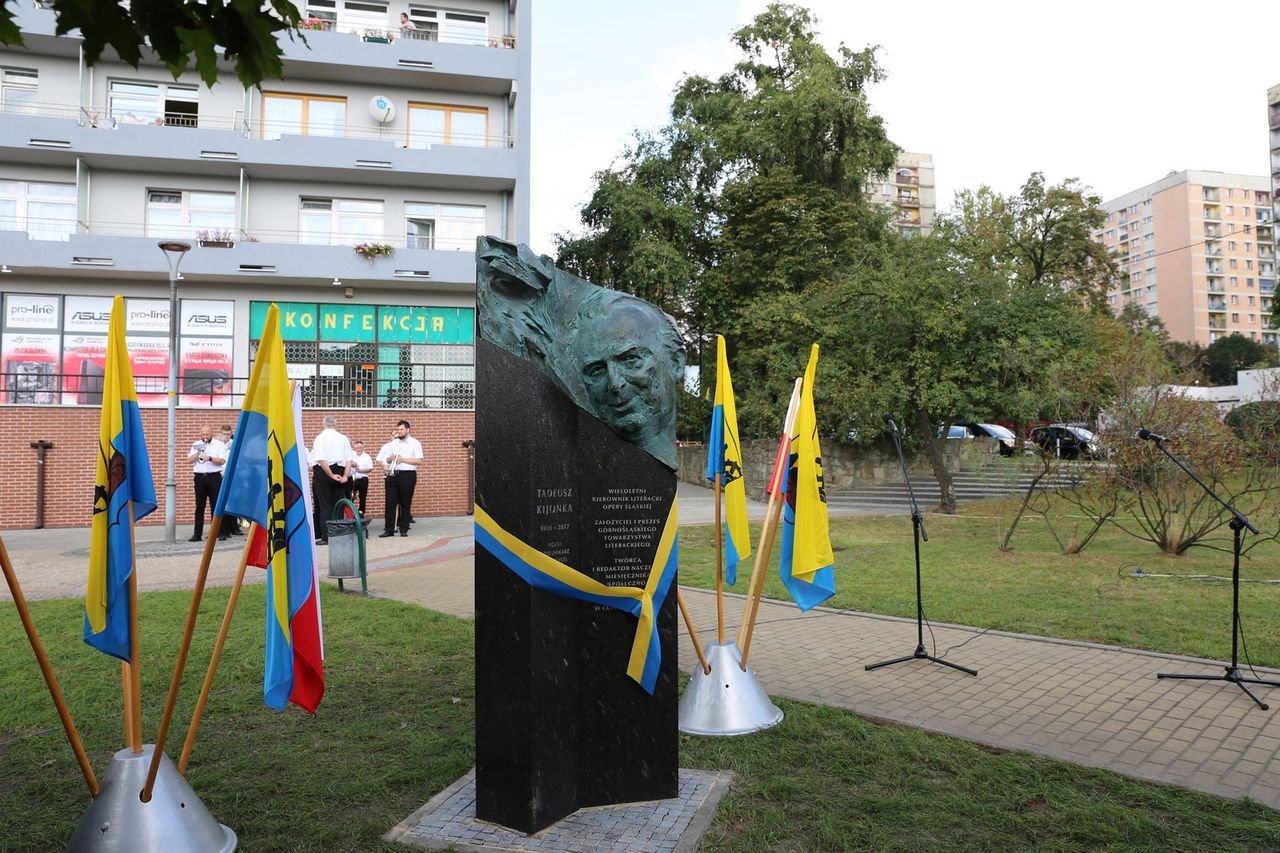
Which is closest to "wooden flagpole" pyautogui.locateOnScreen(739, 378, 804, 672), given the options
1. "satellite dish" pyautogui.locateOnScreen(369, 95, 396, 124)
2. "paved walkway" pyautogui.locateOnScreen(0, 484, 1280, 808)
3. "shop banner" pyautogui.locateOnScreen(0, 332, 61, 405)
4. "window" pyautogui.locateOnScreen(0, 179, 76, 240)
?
"paved walkway" pyautogui.locateOnScreen(0, 484, 1280, 808)

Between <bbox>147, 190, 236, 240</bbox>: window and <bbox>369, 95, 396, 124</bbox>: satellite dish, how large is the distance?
4.55 meters

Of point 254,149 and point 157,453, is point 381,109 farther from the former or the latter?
point 157,453

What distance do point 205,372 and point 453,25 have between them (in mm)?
12476

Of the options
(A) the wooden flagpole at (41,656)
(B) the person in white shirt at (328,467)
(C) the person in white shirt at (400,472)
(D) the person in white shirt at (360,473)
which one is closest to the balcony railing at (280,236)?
(C) the person in white shirt at (400,472)

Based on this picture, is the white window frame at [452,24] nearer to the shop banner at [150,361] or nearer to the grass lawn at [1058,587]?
the shop banner at [150,361]

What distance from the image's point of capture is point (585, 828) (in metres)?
3.73

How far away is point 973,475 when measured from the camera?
78.5ft

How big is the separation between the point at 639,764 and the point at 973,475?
869 inches

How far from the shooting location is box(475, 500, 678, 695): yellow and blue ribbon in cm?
367

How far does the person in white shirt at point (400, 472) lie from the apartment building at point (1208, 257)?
101360mm

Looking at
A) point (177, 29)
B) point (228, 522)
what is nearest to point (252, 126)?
point (228, 522)

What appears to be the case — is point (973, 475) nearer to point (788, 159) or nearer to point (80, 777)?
point (788, 159)

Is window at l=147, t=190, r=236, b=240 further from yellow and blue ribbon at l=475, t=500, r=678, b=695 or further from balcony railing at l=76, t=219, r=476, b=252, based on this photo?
yellow and blue ribbon at l=475, t=500, r=678, b=695

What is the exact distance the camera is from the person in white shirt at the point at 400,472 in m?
14.3
